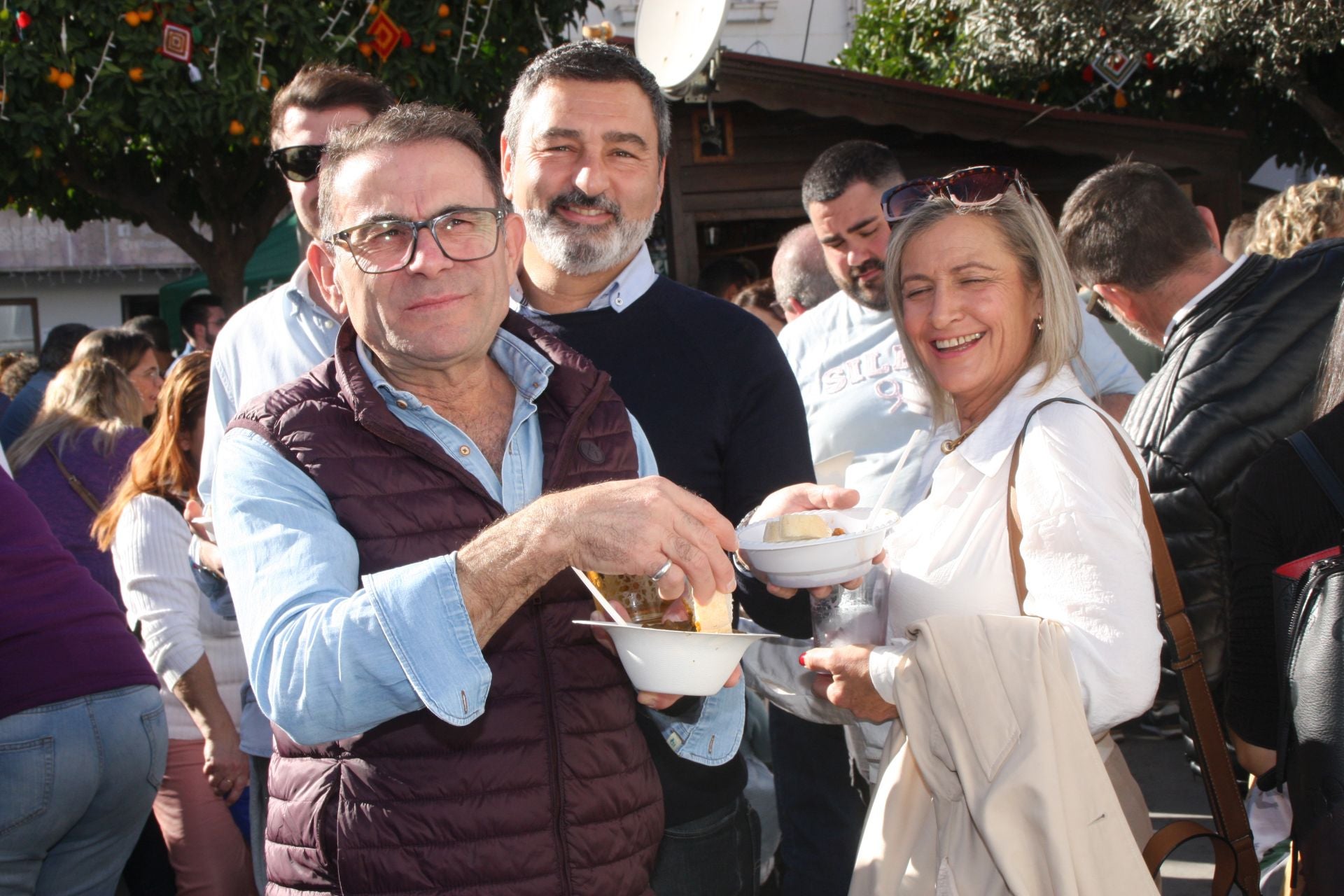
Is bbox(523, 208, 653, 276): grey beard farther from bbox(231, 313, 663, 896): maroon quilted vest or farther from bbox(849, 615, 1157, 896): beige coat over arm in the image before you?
bbox(849, 615, 1157, 896): beige coat over arm

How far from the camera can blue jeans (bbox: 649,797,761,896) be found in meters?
2.16

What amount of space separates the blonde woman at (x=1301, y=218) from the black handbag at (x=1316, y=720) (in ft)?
9.75

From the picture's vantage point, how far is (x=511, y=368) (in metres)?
1.89

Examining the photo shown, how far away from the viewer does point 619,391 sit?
2.44m

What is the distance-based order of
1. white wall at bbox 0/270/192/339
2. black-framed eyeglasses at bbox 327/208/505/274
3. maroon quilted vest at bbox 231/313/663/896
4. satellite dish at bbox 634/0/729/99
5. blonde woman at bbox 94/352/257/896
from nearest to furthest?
maroon quilted vest at bbox 231/313/663/896 → black-framed eyeglasses at bbox 327/208/505/274 → blonde woman at bbox 94/352/257/896 → satellite dish at bbox 634/0/729/99 → white wall at bbox 0/270/192/339

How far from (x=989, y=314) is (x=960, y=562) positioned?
21.8 inches

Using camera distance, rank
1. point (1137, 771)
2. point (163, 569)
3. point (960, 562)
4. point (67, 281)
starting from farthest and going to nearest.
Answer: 1. point (67, 281)
2. point (1137, 771)
3. point (163, 569)
4. point (960, 562)

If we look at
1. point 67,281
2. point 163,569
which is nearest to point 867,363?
point 163,569

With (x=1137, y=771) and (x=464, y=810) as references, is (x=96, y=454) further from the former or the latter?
(x=1137, y=771)

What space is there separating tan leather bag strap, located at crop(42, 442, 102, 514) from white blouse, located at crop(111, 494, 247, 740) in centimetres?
55

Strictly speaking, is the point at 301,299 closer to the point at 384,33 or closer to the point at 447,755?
the point at 447,755

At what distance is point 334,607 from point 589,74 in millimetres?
1560

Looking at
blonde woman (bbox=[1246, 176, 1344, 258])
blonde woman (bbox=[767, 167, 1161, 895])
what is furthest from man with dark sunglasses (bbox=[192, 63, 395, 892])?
blonde woman (bbox=[1246, 176, 1344, 258])

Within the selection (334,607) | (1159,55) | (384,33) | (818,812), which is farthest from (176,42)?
(1159,55)
